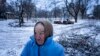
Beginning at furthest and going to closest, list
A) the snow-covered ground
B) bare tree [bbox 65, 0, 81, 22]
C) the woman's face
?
bare tree [bbox 65, 0, 81, 22] → the snow-covered ground → the woman's face

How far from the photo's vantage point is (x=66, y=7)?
211 feet

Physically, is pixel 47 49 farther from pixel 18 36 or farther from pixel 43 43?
pixel 18 36

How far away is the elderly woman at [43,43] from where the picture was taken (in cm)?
273

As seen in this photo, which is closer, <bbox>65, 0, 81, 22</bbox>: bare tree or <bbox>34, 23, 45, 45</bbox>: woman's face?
<bbox>34, 23, 45, 45</bbox>: woman's face

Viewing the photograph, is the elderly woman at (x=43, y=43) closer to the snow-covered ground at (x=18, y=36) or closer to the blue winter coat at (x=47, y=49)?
the blue winter coat at (x=47, y=49)

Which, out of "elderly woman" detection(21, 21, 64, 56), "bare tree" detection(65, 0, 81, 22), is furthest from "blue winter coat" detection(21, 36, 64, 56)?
"bare tree" detection(65, 0, 81, 22)

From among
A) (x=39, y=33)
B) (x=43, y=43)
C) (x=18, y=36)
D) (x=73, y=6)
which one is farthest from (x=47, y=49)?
(x=73, y=6)

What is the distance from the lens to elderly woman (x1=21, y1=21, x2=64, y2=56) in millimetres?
2732

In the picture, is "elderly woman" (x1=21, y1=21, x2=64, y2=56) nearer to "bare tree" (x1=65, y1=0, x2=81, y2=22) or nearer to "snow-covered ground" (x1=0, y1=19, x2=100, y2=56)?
"snow-covered ground" (x1=0, y1=19, x2=100, y2=56)

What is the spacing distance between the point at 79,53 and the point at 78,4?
170 feet

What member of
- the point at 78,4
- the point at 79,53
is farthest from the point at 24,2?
the point at 79,53

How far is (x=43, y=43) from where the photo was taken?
2779 mm

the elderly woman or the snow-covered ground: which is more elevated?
the elderly woman

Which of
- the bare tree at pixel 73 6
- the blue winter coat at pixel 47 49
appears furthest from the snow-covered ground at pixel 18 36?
the bare tree at pixel 73 6
